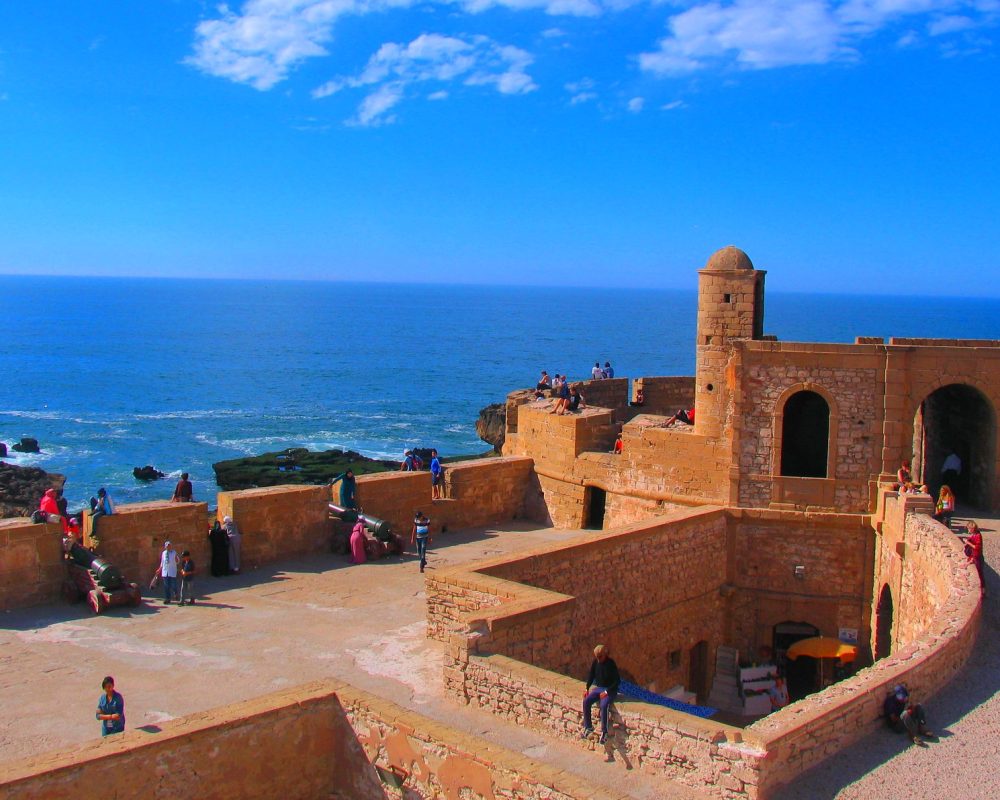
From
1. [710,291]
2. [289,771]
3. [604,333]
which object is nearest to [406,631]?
[289,771]

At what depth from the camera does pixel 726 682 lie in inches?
714

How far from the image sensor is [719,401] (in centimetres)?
1800

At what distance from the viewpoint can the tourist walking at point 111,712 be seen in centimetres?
984

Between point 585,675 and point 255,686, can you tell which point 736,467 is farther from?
point 255,686

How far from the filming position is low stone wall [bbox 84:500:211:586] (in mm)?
14539

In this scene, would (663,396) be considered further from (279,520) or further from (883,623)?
(279,520)

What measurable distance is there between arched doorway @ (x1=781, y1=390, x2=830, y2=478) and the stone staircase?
12.5 ft

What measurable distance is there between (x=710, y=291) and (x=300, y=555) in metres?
8.70

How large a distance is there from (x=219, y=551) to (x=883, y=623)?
36.0ft

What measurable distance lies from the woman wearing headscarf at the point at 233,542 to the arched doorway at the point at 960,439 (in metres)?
12.0

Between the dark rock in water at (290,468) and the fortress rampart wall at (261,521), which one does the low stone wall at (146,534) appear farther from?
the dark rock in water at (290,468)

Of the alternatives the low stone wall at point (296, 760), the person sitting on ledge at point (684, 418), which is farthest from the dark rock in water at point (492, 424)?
the low stone wall at point (296, 760)

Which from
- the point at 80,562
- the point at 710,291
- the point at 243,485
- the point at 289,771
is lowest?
the point at 243,485

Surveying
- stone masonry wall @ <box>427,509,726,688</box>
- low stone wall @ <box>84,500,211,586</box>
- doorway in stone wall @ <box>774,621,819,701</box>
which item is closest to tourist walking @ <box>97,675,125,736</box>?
stone masonry wall @ <box>427,509,726,688</box>
